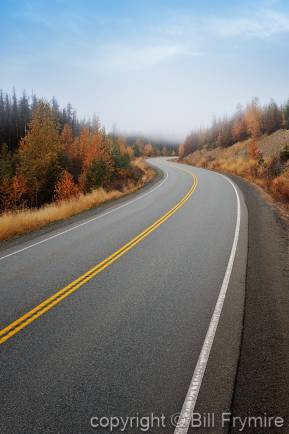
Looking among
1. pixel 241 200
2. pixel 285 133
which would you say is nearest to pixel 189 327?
pixel 241 200

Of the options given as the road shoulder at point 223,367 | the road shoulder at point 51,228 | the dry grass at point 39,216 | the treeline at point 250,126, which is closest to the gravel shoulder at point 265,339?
the road shoulder at point 223,367

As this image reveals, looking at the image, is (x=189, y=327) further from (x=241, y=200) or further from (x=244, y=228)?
(x=241, y=200)

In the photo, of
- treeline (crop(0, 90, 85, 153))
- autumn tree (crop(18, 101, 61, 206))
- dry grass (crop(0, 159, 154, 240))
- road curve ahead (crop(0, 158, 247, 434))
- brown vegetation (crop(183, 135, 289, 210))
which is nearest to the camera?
road curve ahead (crop(0, 158, 247, 434))

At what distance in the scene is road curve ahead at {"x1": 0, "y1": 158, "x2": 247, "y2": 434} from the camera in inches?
156

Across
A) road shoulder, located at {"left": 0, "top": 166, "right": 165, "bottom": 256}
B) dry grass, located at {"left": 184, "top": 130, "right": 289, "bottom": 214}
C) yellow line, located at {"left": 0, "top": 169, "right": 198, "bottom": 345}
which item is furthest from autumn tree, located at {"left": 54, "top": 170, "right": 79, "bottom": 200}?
yellow line, located at {"left": 0, "top": 169, "right": 198, "bottom": 345}

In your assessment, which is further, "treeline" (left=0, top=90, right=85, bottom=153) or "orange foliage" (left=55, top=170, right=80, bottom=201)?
"treeline" (left=0, top=90, right=85, bottom=153)

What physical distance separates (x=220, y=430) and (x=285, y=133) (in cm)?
4819

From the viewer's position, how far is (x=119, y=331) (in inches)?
224

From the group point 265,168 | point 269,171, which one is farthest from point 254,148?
point 269,171

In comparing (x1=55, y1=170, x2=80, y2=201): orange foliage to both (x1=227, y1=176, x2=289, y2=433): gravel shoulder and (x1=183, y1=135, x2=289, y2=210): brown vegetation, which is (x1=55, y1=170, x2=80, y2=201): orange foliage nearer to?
(x1=183, y1=135, x2=289, y2=210): brown vegetation

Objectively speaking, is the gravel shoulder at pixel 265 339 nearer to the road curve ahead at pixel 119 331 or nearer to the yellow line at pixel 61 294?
the road curve ahead at pixel 119 331

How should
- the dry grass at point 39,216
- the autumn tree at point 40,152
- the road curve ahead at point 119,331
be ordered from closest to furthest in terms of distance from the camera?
the road curve ahead at point 119,331, the dry grass at point 39,216, the autumn tree at point 40,152

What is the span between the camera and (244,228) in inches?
509

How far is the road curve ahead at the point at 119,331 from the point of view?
396cm
